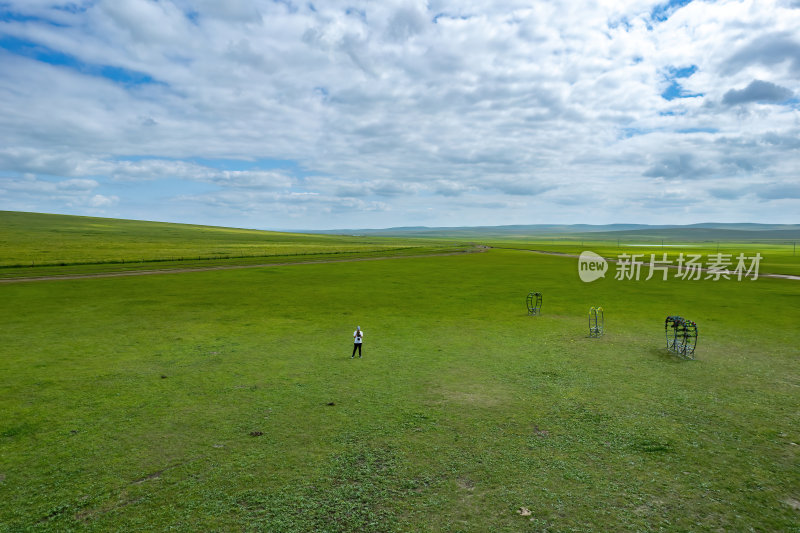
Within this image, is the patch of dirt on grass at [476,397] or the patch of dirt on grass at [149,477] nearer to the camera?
the patch of dirt on grass at [149,477]

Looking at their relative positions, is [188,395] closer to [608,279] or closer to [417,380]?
[417,380]

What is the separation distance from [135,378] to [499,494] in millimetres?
14249

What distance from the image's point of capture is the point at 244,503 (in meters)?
8.63

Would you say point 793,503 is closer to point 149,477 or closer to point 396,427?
point 396,427

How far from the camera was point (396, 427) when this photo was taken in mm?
11922

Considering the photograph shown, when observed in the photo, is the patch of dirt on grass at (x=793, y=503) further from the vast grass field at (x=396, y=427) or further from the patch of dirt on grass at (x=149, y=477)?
the patch of dirt on grass at (x=149, y=477)

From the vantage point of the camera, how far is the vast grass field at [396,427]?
8.48 meters

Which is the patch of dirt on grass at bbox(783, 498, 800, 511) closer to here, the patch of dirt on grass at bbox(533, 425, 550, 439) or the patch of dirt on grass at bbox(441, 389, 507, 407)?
the patch of dirt on grass at bbox(533, 425, 550, 439)

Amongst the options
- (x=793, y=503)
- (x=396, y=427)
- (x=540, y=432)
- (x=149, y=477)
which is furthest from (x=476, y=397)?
(x=149, y=477)

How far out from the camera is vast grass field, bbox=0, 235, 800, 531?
8477 mm

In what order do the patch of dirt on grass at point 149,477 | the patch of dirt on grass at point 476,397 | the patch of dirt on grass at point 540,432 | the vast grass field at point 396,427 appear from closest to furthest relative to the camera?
the vast grass field at point 396,427
the patch of dirt on grass at point 149,477
the patch of dirt on grass at point 540,432
the patch of dirt on grass at point 476,397

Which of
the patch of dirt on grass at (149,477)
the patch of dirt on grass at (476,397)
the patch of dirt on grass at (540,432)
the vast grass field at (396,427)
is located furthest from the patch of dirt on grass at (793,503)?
the patch of dirt on grass at (149,477)

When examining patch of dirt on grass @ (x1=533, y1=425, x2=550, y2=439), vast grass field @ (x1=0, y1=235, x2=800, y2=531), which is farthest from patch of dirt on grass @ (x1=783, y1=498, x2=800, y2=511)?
patch of dirt on grass @ (x1=533, y1=425, x2=550, y2=439)

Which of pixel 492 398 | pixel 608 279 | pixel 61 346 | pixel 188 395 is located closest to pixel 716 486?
pixel 492 398
